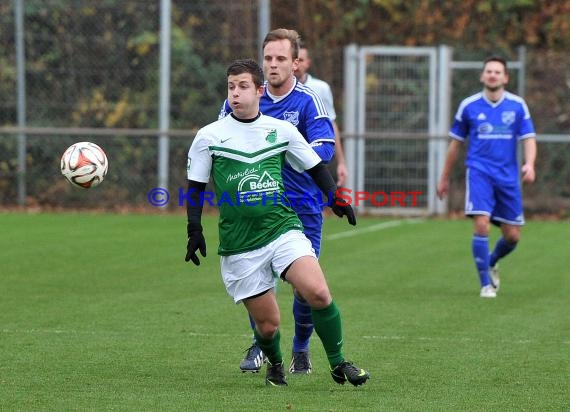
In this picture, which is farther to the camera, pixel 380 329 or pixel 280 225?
pixel 380 329

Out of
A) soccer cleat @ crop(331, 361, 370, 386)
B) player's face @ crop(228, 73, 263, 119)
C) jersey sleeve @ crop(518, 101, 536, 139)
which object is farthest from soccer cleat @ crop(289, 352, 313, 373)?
jersey sleeve @ crop(518, 101, 536, 139)

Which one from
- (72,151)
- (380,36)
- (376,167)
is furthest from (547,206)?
(72,151)

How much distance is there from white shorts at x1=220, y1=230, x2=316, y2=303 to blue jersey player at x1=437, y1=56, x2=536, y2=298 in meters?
4.97

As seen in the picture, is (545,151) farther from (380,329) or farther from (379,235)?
(380,329)

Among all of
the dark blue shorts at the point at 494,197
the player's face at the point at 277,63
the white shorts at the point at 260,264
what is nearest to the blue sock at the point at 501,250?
the dark blue shorts at the point at 494,197

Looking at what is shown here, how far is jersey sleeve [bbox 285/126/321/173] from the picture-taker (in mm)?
6742

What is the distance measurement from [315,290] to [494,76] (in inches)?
215

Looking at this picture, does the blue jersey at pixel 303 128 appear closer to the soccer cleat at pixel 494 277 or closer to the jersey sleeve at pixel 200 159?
the jersey sleeve at pixel 200 159

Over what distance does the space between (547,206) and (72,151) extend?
1334 centimetres

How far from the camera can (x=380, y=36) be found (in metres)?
22.6

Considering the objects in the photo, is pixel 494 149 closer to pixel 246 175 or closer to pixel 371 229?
pixel 246 175

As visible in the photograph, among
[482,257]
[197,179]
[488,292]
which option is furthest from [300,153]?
[482,257]

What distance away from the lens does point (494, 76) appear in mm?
11406

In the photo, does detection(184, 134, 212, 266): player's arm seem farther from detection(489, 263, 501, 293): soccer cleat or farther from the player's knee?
the player's knee
